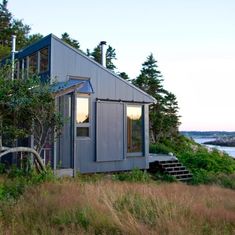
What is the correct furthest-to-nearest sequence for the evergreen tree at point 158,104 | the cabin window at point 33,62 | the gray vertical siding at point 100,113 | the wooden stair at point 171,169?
the evergreen tree at point 158,104, the wooden stair at point 171,169, the cabin window at point 33,62, the gray vertical siding at point 100,113

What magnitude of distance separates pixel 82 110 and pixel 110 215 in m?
8.42

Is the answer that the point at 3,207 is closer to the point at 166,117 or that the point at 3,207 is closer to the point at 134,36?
the point at 134,36

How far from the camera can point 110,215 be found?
19.6 feet

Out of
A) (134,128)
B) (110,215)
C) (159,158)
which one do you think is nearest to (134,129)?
(134,128)

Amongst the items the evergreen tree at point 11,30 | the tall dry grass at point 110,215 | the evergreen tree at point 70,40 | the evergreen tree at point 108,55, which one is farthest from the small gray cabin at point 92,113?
the evergreen tree at point 70,40

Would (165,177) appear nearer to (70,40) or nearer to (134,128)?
(134,128)

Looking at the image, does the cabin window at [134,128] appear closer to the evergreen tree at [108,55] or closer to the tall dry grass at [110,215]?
the tall dry grass at [110,215]

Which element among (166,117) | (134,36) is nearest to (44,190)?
(134,36)

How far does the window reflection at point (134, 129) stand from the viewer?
15.6 m

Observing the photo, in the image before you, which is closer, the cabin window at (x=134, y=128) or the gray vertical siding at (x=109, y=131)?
the gray vertical siding at (x=109, y=131)

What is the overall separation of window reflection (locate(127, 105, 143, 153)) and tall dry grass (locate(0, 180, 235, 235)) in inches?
311

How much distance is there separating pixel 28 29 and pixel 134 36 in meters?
24.9

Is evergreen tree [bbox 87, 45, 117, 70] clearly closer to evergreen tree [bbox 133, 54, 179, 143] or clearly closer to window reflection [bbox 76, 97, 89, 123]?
evergreen tree [bbox 133, 54, 179, 143]

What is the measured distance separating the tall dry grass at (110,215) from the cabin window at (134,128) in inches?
311
